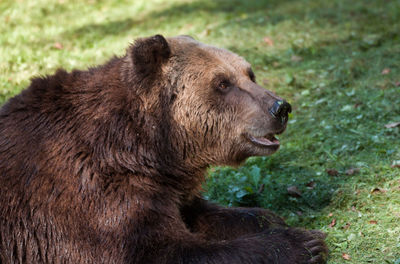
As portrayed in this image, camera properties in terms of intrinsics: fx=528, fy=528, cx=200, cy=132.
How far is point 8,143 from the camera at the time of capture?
4.55 metres

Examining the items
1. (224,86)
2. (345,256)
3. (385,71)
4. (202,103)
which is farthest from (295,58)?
(345,256)

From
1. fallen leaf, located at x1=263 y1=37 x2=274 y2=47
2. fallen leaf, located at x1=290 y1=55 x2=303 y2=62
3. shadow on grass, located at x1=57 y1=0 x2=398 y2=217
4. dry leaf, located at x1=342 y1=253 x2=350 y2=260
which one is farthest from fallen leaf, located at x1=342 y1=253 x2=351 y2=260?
fallen leaf, located at x1=263 y1=37 x2=274 y2=47

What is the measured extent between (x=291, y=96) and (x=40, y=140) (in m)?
5.35

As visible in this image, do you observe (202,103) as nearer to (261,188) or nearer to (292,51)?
(261,188)

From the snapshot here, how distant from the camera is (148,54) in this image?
15.3 ft

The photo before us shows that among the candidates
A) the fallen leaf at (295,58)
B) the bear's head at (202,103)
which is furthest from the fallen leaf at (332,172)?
the fallen leaf at (295,58)

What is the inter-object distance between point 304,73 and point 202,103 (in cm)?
542

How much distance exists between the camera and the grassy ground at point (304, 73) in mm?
5728

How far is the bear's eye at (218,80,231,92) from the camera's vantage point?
4848 millimetres

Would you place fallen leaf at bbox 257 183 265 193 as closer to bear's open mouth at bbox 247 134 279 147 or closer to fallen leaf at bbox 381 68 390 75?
bear's open mouth at bbox 247 134 279 147

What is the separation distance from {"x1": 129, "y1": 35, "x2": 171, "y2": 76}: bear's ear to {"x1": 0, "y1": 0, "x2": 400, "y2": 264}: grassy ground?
2.24 metres

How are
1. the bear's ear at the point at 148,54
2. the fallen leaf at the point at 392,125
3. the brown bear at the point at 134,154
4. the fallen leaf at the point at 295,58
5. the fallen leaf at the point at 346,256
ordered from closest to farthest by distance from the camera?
the brown bear at the point at 134,154 < the bear's ear at the point at 148,54 < the fallen leaf at the point at 346,256 < the fallen leaf at the point at 392,125 < the fallen leaf at the point at 295,58

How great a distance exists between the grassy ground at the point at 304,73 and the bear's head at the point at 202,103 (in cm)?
134

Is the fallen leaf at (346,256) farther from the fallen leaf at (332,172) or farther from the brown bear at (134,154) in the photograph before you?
the fallen leaf at (332,172)
